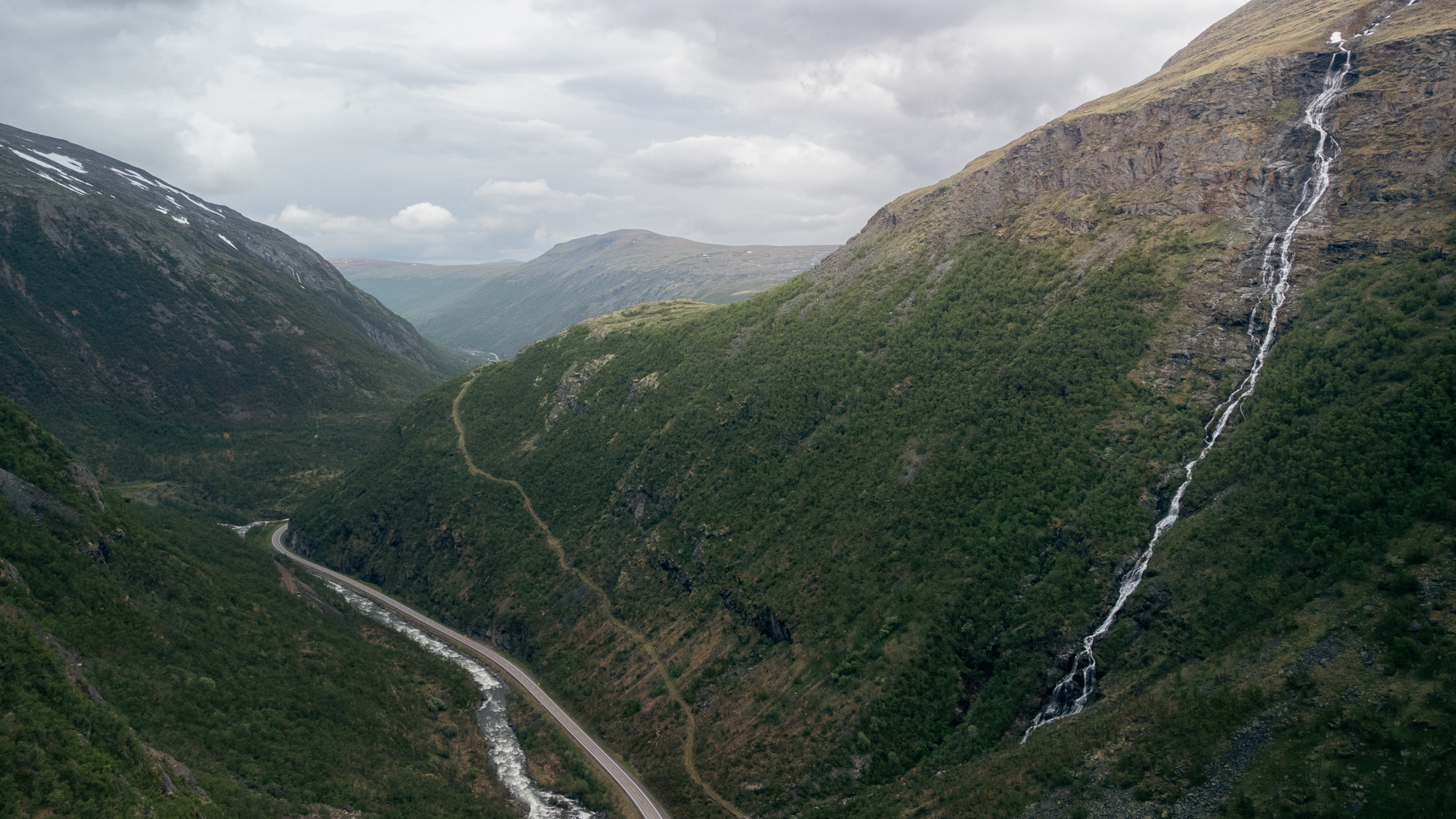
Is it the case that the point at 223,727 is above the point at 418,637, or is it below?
above

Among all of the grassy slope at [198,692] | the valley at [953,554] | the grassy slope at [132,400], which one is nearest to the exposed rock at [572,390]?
the valley at [953,554]

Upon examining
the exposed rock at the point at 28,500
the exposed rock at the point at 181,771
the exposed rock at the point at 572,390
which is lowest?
the exposed rock at the point at 181,771

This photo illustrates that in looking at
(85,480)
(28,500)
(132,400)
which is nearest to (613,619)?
(85,480)

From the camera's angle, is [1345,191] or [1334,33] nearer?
[1345,191]

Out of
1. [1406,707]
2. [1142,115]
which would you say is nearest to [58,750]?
[1406,707]

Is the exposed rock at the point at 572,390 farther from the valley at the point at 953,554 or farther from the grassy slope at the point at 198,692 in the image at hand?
the grassy slope at the point at 198,692

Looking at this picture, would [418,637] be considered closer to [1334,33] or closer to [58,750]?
[58,750]

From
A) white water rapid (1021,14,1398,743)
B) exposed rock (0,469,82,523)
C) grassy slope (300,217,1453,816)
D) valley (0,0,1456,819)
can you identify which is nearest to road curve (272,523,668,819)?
valley (0,0,1456,819)
